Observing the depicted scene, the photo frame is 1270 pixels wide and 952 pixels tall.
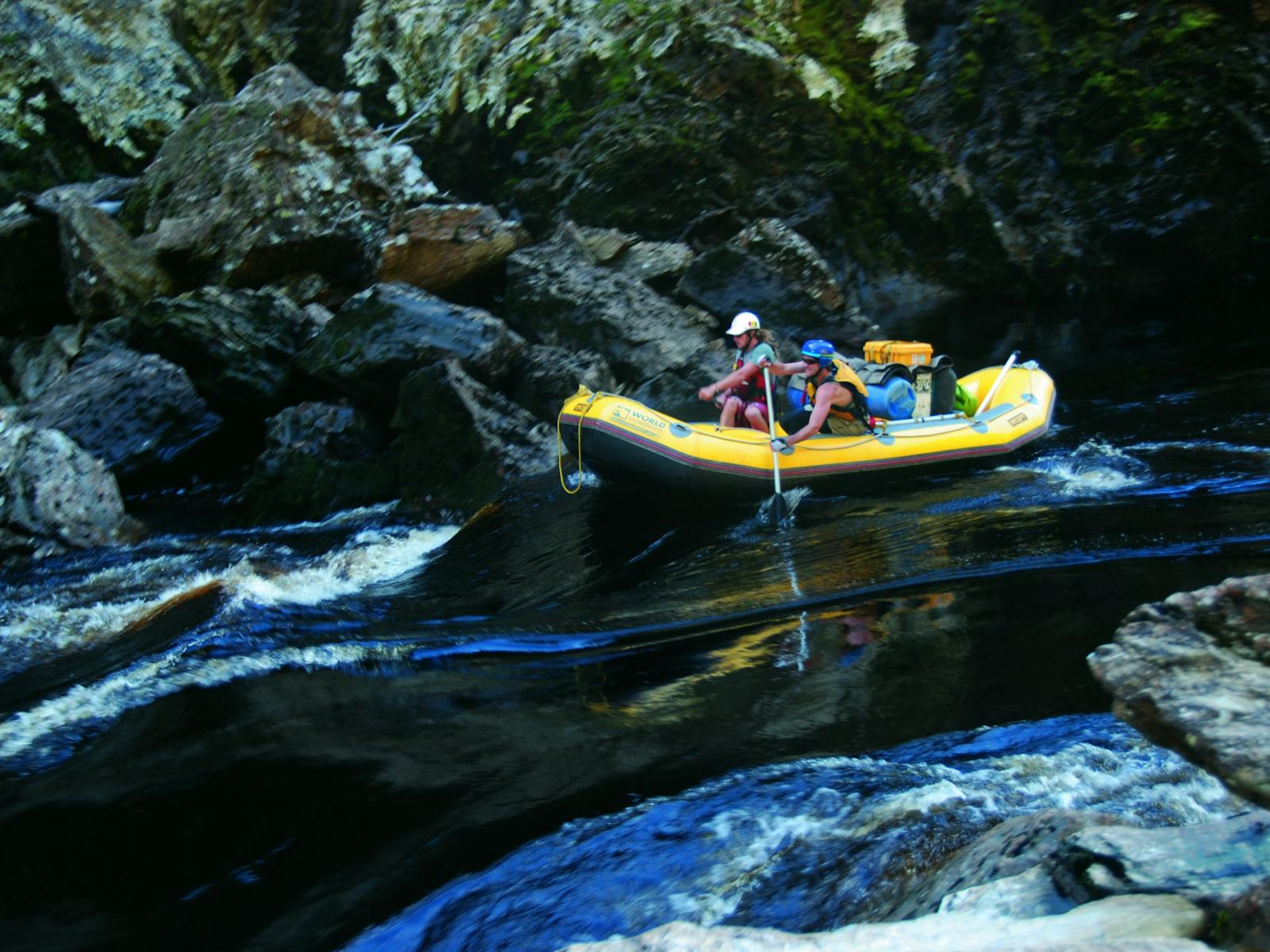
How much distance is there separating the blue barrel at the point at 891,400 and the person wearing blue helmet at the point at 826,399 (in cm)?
30

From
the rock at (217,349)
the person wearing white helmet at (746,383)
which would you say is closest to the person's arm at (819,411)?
the person wearing white helmet at (746,383)

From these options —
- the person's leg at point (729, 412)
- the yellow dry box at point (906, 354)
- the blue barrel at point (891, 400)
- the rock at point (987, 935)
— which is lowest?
the rock at point (987, 935)

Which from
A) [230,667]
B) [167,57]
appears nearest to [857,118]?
[167,57]

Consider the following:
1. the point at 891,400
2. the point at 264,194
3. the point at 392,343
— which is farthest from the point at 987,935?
the point at 264,194

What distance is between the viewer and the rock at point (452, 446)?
28.0ft

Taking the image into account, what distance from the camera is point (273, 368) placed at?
10.5m

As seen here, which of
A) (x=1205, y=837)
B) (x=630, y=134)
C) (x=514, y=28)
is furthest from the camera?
(x=514, y=28)

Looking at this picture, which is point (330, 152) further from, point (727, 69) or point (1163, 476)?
point (1163, 476)

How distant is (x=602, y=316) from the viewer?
11.4 m

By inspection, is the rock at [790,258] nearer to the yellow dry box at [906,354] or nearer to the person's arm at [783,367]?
the yellow dry box at [906,354]

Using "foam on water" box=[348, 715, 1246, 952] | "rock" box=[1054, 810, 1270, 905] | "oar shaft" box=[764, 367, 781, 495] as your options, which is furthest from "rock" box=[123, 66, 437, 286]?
"rock" box=[1054, 810, 1270, 905]

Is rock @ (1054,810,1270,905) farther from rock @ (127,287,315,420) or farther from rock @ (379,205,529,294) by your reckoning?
rock @ (379,205,529,294)

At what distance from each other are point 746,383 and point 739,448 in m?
0.97

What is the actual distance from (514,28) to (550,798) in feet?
47.7
